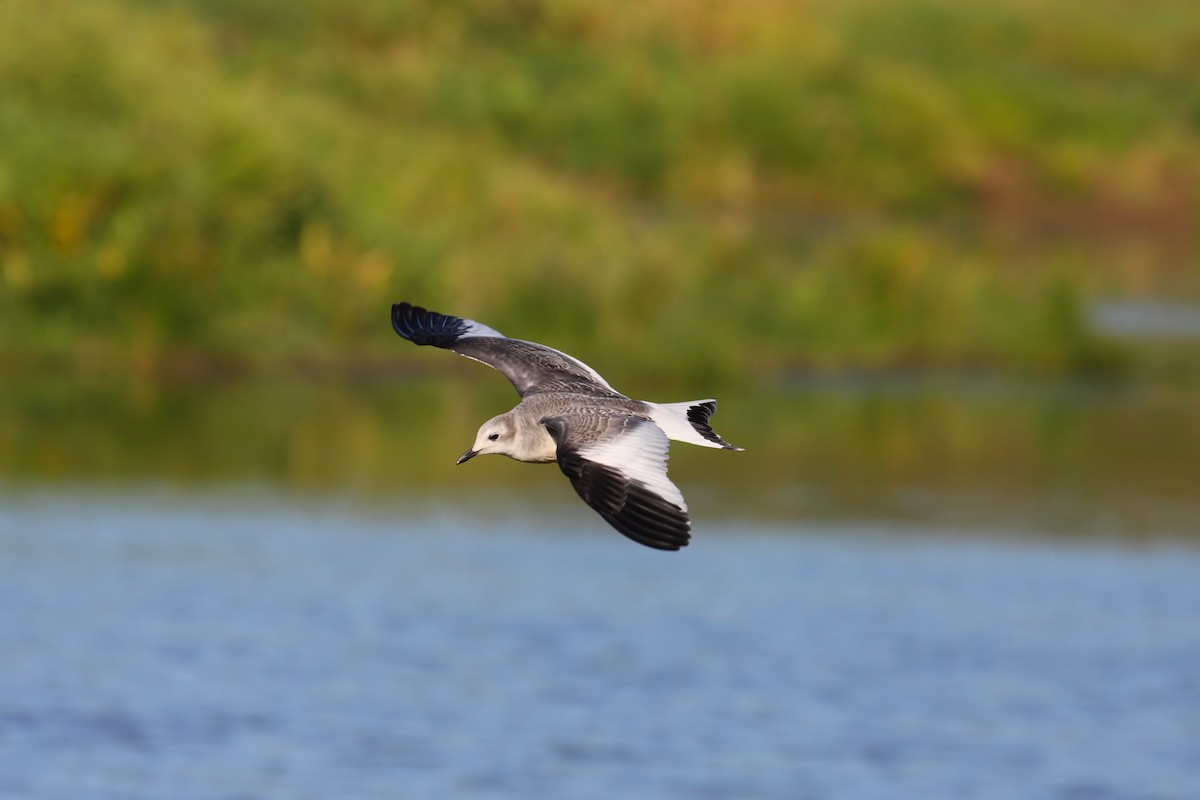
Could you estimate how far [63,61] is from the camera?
1485 inches

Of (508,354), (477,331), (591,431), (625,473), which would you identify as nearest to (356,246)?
(477,331)

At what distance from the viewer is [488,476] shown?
32.2m

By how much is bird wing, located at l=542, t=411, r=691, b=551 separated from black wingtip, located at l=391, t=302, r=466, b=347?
1.86 metres

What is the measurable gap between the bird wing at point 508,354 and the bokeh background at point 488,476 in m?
4.64

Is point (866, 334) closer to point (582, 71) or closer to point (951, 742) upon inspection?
point (951, 742)

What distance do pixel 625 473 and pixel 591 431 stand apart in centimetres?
50

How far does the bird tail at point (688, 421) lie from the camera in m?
11.6

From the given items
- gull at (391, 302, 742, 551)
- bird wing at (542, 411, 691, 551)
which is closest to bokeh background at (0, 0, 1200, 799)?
gull at (391, 302, 742, 551)

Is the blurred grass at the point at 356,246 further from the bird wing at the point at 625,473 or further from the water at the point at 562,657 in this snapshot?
the bird wing at the point at 625,473

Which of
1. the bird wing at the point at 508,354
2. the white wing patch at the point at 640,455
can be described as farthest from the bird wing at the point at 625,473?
the bird wing at the point at 508,354

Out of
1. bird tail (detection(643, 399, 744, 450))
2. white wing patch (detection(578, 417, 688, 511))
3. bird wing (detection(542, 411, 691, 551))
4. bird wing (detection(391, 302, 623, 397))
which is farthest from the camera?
bird wing (detection(391, 302, 623, 397))

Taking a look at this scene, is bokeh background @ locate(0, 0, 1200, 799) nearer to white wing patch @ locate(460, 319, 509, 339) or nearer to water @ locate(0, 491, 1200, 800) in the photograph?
water @ locate(0, 491, 1200, 800)

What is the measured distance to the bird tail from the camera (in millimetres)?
11594

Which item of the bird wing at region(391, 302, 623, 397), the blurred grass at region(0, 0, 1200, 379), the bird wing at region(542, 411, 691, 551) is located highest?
the blurred grass at region(0, 0, 1200, 379)
